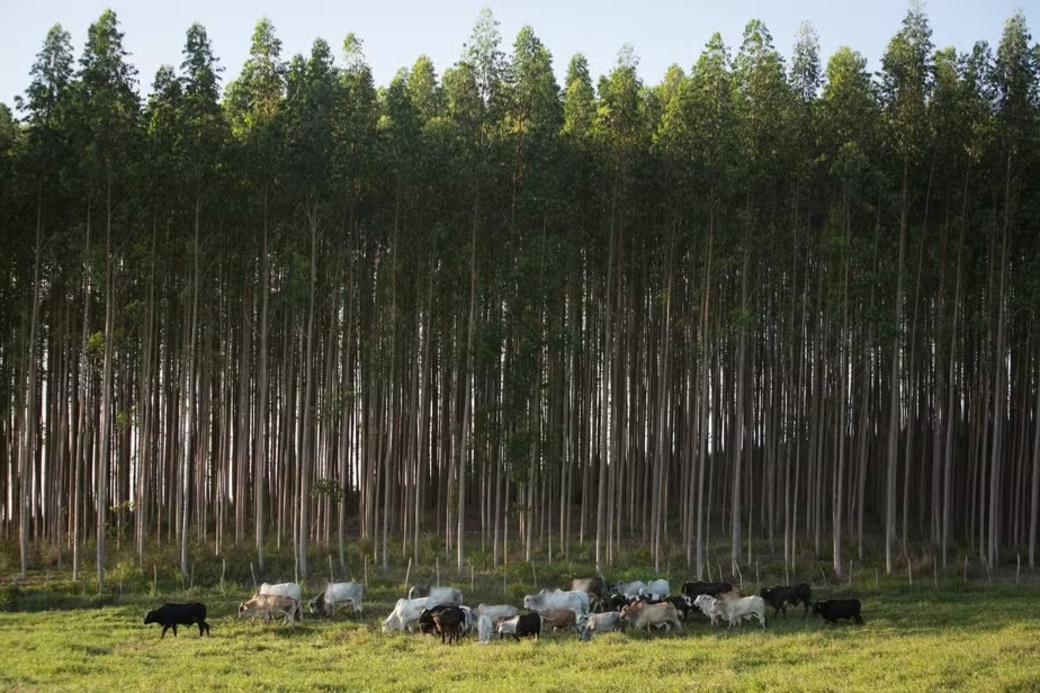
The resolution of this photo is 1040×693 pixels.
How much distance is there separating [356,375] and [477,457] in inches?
164

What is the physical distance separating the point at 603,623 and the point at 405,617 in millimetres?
3292

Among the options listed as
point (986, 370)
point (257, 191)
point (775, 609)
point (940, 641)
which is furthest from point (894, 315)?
point (257, 191)

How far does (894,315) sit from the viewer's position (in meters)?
30.2

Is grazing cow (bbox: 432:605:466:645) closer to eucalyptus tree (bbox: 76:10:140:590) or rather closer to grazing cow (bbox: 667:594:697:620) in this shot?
grazing cow (bbox: 667:594:697:620)

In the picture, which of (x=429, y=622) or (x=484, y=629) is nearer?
(x=484, y=629)

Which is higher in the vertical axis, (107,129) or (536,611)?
(107,129)

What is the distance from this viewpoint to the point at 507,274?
29938mm

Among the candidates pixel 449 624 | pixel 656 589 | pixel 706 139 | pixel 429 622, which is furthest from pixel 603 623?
pixel 706 139

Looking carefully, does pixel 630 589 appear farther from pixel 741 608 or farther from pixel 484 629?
pixel 484 629

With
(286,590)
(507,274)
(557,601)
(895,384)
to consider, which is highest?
(507,274)

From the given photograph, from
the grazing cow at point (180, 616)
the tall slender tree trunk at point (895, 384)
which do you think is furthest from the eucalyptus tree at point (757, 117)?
the grazing cow at point (180, 616)

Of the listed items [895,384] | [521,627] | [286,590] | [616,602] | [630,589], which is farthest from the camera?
[895,384]

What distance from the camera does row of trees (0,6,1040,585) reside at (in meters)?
28.2

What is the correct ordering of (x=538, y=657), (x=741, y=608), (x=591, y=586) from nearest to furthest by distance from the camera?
1. (x=538, y=657)
2. (x=741, y=608)
3. (x=591, y=586)
